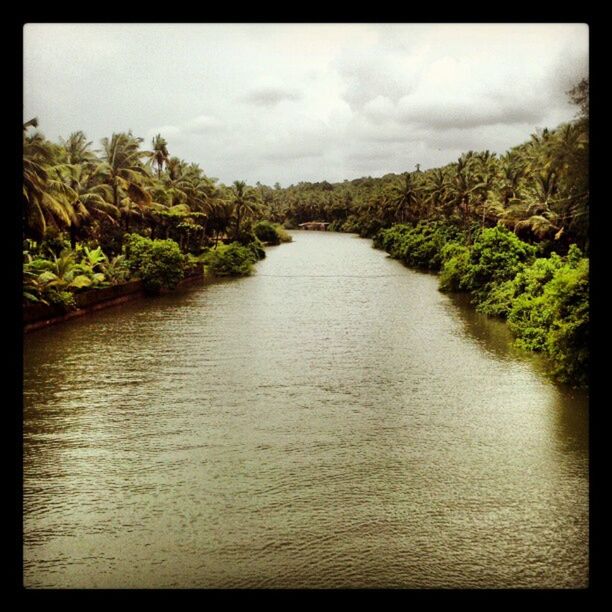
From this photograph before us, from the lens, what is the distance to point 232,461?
33.9ft

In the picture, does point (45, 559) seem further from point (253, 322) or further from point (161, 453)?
point (253, 322)

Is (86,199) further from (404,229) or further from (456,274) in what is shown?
(404,229)

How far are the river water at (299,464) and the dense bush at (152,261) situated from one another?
10988mm

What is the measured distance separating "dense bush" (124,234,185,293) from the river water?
1099cm

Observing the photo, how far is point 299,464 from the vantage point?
10.2m

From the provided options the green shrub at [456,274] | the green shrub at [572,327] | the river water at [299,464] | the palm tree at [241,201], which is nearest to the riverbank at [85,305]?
the river water at [299,464]

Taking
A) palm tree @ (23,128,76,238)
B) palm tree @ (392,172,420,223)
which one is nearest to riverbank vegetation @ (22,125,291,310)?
palm tree @ (23,128,76,238)

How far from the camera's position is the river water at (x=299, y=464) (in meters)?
7.13

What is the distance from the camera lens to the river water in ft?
23.4

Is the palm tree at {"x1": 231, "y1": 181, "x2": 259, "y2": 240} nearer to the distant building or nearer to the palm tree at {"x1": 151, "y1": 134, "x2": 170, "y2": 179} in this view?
the palm tree at {"x1": 151, "y1": 134, "x2": 170, "y2": 179}

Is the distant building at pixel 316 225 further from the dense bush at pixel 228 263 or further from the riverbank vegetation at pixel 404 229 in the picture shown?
the dense bush at pixel 228 263

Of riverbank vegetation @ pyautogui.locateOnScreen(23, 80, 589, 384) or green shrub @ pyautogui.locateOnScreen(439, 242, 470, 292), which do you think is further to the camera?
green shrub @ pyautogui.locateOnScreen(439, 242, 470, 292)
